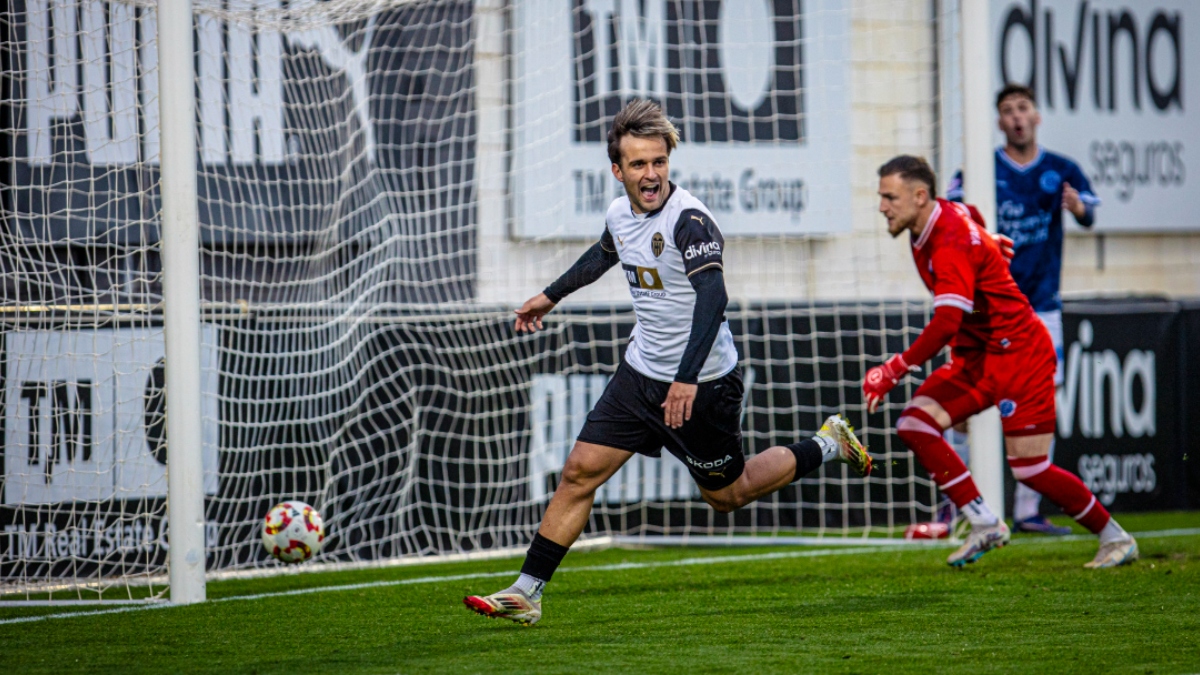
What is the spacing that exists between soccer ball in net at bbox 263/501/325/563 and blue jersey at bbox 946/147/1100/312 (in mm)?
3894

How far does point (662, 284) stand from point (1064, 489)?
2278mm

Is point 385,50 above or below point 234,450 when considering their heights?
above

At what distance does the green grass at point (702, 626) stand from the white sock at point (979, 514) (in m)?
0.23

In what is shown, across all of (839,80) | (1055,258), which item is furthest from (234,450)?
(839,80)

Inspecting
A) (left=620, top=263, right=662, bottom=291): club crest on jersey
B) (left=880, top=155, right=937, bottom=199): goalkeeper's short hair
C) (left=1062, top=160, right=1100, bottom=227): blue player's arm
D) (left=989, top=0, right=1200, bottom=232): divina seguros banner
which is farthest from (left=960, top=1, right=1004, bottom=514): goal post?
(left=989, top=0, right=1200, bottom=232): divina seguros banner

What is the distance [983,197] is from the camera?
688cm

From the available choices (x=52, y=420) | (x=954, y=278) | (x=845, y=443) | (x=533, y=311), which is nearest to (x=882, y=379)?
(x=845, y=443)

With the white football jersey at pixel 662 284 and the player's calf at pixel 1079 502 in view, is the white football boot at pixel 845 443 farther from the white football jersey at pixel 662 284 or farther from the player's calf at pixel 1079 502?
the player's calf at pixel 1079 502

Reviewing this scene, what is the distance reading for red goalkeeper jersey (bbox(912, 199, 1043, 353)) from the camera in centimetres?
549

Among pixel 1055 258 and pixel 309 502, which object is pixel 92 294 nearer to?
pixel 309 502

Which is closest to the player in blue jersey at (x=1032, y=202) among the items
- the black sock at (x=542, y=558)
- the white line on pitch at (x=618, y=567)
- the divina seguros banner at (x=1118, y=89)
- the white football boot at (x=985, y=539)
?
the white line on pitch at (x=618, y=567)

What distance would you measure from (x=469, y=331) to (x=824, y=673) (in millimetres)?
4203

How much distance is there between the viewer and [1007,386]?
18.8 ft

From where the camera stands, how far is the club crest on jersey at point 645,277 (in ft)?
14.7
